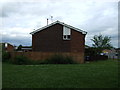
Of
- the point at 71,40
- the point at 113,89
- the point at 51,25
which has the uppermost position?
the point at 51,25

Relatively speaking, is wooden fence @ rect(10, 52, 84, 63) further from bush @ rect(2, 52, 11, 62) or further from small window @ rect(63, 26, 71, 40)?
small window @ rect(63, 26, 71, 40)

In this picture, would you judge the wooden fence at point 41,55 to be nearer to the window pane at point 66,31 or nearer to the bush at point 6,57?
the bush at point 6,57

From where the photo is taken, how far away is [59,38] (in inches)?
1036

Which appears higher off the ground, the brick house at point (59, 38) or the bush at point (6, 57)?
the brick house at point (59, 38)

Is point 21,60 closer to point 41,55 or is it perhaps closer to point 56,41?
point 41,55

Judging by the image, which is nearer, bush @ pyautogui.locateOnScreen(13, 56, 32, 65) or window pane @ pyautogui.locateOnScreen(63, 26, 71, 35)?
bush @ pyautogui.locateOnScreen(13, 56, 32, 65)

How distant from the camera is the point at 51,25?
87.7 ft

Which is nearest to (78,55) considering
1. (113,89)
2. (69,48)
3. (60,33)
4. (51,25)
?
(69,48)

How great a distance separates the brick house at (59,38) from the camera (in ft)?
86.2

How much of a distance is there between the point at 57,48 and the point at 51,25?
12.1 ft

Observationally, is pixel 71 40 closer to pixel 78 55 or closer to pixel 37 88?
pixel 78 55

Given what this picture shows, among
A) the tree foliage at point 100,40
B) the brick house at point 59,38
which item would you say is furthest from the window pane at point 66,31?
the tree foliage at point 100,40

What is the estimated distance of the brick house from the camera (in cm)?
2628

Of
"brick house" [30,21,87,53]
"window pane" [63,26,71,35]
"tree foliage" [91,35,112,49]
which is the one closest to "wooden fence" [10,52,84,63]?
"brick house" [30,21,87,53]
